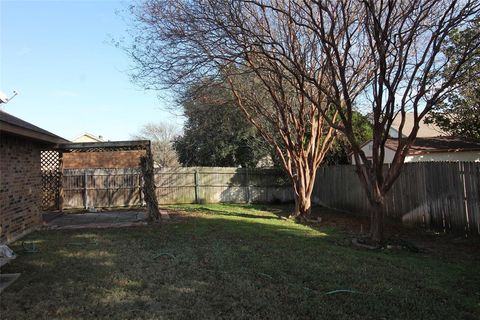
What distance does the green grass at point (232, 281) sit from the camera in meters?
4.62

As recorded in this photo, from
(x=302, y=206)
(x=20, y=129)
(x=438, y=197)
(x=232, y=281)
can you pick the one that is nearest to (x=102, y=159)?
(x=302, y=206)

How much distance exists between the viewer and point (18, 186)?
10008mm

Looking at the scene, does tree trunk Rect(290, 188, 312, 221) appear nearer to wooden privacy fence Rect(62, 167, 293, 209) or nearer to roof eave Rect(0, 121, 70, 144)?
roof eave Rect(0, 121, 70, 144)

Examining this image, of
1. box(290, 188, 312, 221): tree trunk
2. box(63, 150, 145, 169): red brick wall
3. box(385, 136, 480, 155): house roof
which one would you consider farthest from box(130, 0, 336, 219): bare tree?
box(63, 150, 145, 169): red brick wall

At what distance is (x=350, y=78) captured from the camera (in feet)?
42.8

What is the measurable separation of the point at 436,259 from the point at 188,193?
15.1m

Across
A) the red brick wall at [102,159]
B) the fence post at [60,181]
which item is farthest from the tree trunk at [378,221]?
the red brick wall at [102,159]

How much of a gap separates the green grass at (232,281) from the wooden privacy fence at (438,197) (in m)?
2.17

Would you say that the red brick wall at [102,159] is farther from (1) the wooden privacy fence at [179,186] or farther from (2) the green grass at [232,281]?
(2) the green grass at [232,281]

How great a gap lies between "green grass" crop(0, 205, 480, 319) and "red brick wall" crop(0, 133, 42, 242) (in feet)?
2.64

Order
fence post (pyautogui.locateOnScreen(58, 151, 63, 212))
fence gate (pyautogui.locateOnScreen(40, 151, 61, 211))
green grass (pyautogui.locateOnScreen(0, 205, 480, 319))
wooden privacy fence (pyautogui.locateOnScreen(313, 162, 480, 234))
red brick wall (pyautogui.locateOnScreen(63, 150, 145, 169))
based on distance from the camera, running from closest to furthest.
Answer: green grass (pyautogui.locateOnScreen(0, 205, 480, 319)) < wooden privacy fence (pyautogui.locateOnScreen(313, 162, 480, 234)) < fence post (pyautogui.locateOnScreen(58, 151, 63, 212)) < fence gate (pyautogui.locateOnScreen(40, 151, 61, 211)) < red brick wall (pyautogui.locateOnScreen(63, 150, 145, 169))

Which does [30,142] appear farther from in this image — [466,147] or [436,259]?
[466,147]

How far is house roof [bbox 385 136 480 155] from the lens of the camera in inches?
727

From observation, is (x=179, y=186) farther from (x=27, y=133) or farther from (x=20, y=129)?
(x=20, y=129)
